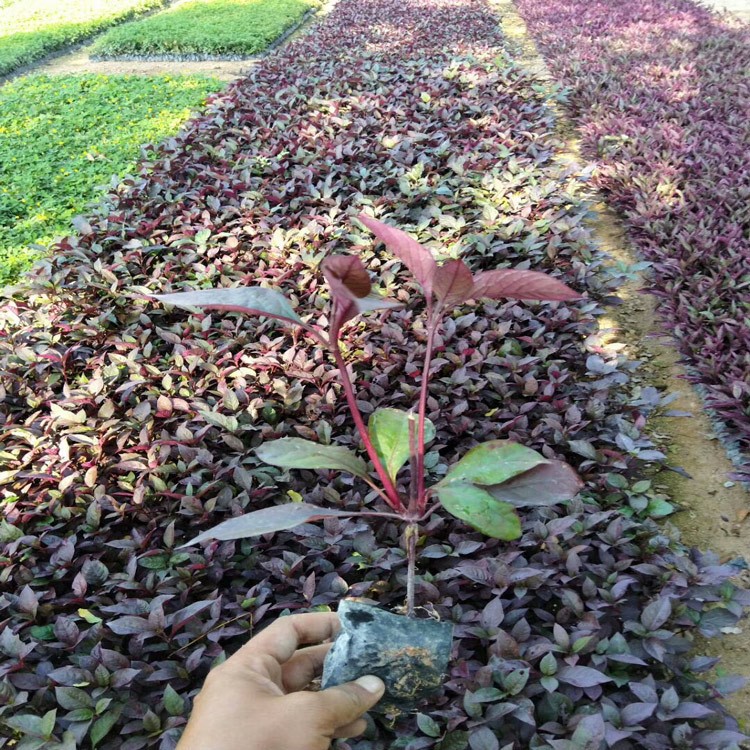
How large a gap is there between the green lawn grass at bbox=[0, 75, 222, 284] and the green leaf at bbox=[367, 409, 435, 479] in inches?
135

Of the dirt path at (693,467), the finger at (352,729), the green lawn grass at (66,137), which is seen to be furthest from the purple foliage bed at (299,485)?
the green lawn grass at (66,137)

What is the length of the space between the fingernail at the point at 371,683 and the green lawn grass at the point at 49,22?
33.2 ft

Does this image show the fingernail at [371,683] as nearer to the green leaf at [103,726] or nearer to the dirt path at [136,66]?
the green leaf at [103,726]

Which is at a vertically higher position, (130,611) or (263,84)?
(263,84)

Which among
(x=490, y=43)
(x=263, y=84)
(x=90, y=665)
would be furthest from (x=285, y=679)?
(x=490, y=43)

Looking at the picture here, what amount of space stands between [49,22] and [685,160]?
11.5 m

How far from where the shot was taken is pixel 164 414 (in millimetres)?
2236

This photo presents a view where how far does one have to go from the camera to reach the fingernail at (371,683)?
113 centimetres

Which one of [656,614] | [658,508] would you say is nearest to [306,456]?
[656,614]

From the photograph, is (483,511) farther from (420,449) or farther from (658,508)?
(658,508)

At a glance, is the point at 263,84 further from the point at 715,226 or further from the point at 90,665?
the point at 90,665

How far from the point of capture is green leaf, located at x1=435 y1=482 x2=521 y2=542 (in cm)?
97

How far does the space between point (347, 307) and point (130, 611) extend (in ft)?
3.95

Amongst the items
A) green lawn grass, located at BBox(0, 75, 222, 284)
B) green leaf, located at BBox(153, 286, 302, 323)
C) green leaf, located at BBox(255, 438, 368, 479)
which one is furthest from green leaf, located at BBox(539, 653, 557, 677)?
green lawn grass, located at BBox(0, 75, 222, 284)
